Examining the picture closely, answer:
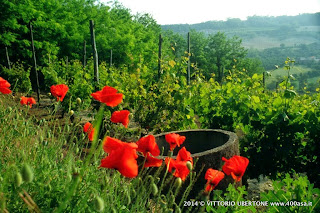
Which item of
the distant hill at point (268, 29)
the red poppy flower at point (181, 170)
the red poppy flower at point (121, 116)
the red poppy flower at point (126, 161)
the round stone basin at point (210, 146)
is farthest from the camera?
the distant hill at point (268, 29)

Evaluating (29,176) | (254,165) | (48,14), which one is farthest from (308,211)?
(48,14)

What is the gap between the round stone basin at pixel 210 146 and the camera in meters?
2.49

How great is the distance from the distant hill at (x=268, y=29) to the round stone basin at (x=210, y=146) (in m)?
114

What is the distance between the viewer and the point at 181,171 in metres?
1.39

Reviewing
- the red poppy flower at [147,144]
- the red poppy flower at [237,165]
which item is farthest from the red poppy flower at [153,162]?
the red poppy flower at [237,165]

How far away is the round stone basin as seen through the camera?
2.49 meters

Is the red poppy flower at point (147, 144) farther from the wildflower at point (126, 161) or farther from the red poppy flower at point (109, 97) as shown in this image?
the wildflower at point (126, 161)

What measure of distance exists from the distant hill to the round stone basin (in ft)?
373

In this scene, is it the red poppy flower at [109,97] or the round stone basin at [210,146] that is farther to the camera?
the round stone basin at [210,146]

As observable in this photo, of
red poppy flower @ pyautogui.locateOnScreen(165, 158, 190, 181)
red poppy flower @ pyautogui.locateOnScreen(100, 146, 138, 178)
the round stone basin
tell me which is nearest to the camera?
red poppy flower @ pyautogui.locateOnScreen(100, 146, 138, 178)

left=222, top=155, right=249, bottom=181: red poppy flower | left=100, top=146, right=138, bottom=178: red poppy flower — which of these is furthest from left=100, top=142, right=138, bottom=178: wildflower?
left=222, top=155, right=249, bottom=181: red poppy flower

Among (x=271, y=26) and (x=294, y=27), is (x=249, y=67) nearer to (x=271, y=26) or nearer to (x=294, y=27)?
(x=294, y=27)

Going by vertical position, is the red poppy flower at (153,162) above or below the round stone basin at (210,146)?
above

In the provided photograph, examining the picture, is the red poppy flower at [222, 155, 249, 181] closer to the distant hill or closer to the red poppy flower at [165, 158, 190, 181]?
the red poppy flower at [165, 158, 190, 181]
